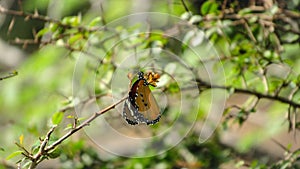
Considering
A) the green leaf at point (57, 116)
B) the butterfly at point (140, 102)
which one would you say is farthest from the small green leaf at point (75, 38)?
the butterfly at point (140, 102)

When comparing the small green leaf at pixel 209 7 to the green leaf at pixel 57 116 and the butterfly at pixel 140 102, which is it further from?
the butterfly at pixel 140 102

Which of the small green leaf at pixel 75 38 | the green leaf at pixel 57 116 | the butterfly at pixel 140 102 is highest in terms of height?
the butterfly at pixel 140 102

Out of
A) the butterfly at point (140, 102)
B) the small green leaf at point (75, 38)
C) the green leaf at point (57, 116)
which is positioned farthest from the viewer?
the small green leaf at point (75, 38)

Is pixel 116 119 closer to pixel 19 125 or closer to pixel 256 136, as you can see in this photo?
pixel 19 125

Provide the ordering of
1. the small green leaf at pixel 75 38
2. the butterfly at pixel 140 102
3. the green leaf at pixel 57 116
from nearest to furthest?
the butterfly at pixel 140 102 < the green leaf at pixel 57 116 < the small green leaf at pixel 75 38

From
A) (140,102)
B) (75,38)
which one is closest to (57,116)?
(75,38)

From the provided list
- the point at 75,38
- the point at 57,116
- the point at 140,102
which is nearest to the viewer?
the point at 140,102

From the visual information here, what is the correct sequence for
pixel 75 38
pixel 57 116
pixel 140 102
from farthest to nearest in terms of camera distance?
pixel 75 38
pixel 57 116
pixel 140 102

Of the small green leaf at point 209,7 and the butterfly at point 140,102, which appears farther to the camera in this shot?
the small green leaf at point 209,7

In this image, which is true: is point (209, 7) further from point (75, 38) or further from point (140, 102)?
point (140, 102)

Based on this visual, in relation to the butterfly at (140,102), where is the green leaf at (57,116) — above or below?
below
